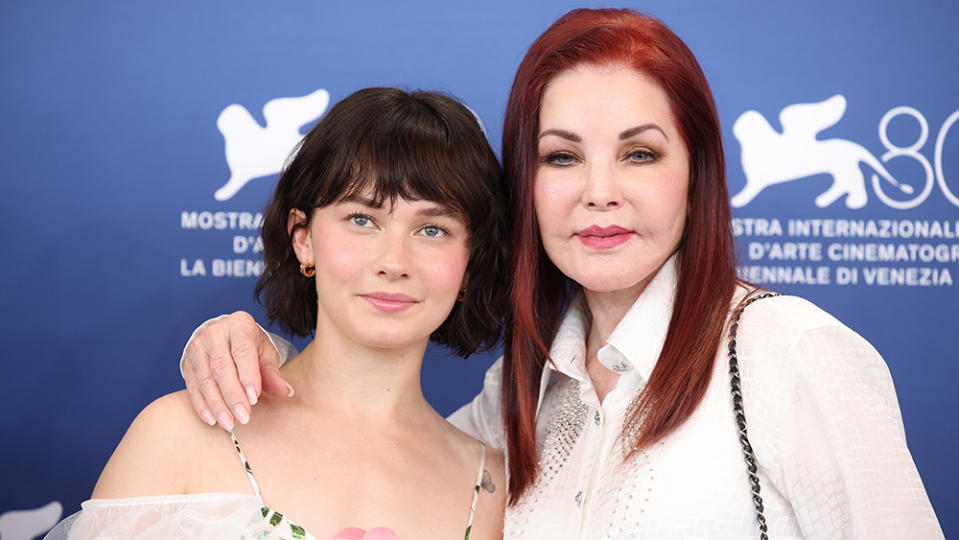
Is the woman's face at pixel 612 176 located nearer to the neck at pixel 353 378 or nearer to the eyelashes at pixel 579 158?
the eyelashes at pixel 579 158

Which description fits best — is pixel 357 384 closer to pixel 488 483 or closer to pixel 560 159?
pixel 488 483

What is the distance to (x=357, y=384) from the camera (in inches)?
70.7

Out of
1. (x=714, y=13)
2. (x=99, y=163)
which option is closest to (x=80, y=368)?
(x=99, y=163)

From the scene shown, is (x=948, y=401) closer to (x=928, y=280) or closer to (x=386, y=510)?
(x=928, y=280)

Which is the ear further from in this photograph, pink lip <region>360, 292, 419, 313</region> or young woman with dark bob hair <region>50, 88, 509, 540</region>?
pink lip <region>360, 292, 419, 313</region>

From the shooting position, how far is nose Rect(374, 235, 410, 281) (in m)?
1.62

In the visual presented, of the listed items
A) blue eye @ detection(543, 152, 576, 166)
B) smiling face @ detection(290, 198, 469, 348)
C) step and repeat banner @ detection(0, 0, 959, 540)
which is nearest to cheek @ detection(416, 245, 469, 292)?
smiling face @ detection(290, 198, 469, 348)

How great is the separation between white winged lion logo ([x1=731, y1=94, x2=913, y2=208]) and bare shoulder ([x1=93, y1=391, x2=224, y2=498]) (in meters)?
1.60

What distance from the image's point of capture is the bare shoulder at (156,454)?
4.91 feet

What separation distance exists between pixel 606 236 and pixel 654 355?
235 millimetres

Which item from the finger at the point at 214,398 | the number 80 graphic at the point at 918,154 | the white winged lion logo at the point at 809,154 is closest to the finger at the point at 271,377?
the finger at the point at 214,398

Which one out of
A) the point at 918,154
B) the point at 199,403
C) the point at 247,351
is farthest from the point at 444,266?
the point at 918,154

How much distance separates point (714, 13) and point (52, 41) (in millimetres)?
1795

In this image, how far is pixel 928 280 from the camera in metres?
2.39
